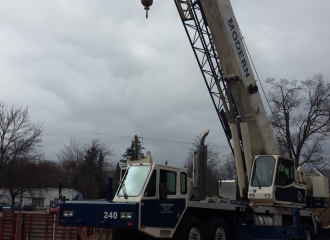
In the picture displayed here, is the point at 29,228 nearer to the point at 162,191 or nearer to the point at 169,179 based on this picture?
the point at 169,179

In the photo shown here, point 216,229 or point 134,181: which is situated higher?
point 134,181

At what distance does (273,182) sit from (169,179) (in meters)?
4.27

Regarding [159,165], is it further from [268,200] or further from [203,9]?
[203,9]

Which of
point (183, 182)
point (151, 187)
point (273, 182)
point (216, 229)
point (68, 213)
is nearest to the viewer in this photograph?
point (151, 187)

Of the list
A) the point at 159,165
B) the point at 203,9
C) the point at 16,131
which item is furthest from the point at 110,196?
the point at 16,131

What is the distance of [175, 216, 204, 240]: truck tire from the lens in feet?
36.1

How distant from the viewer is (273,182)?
1376 cm

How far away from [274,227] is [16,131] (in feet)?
76.1

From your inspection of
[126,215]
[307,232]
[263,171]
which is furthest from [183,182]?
[307,232]

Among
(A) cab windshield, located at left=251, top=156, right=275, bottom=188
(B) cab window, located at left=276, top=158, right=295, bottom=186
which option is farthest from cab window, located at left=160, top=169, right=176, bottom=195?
(B) cab window, located at left=276, top=158, right=295, bottom=186

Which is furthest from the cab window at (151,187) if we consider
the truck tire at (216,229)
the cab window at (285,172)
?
the cab window at (285,172)

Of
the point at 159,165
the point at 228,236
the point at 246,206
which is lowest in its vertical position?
the point at 228,236

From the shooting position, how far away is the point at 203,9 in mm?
14984

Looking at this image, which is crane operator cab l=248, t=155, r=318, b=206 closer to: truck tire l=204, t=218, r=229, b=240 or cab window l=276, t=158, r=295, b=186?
cab window l=276, t=158, r=295, b=186
